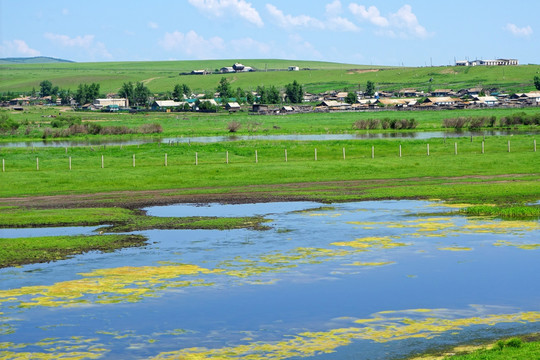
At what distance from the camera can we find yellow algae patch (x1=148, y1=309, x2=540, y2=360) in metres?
20.2

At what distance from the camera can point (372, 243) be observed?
114 ft

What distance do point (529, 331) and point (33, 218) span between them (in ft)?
97.9

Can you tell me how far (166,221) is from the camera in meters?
41.8

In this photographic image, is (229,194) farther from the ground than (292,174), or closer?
closer

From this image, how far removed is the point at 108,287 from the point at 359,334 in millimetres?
10192

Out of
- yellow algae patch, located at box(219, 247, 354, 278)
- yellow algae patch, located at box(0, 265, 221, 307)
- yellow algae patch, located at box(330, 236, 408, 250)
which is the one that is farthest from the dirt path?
yellow algae patch, located at box(0, 265, 221, 307)

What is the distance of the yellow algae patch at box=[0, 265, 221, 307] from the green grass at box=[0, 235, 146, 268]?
3992 mm

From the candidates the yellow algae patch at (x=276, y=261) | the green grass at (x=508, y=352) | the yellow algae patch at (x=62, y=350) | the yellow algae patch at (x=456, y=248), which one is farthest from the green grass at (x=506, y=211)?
the yellow algae patch at (x=62, y=350)

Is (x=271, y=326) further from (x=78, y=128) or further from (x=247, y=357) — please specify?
(x=78, y=128)

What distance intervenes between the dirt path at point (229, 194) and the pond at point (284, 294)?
34.5ft

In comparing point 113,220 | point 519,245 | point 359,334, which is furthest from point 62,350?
point 113,220

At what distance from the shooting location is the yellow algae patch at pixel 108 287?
2605 centimetres

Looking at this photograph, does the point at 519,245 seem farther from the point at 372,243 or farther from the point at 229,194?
the point at 229,194

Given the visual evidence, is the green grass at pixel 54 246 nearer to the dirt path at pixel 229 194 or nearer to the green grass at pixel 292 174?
the dirt path at pixel 229 194
